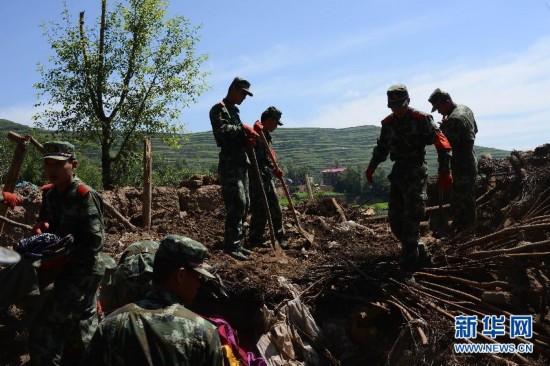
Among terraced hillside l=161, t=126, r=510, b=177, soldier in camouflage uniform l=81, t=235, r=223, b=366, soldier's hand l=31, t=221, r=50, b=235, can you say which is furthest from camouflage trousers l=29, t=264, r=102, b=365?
terraced hillside l=161, t=126, r=510, b=177

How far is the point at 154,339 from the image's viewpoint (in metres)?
2.13

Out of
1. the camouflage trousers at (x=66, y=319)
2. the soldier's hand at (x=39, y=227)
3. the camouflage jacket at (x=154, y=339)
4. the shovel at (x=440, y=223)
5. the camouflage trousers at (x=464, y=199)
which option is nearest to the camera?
the camouflage jacket at (x=154, y=339)

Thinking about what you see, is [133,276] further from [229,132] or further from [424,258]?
[424,258]

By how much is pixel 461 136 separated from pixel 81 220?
576cm

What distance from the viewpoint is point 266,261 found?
6.52m

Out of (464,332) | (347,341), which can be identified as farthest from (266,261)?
(464,332)

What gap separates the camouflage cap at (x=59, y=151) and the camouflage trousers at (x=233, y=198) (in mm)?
2532

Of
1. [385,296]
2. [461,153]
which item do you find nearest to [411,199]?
[385,296]

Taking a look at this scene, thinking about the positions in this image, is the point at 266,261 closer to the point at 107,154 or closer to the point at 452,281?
the point at 452,281

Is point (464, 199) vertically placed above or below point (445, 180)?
below

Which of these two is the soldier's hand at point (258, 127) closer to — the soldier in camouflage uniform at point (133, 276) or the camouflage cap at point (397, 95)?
the camouflage cap at point (397, 95)

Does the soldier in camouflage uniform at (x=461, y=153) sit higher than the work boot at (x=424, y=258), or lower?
higher

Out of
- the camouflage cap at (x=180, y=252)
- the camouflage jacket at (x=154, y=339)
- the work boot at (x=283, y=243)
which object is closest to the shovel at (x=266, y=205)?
the work boot at (x=283, y=243)

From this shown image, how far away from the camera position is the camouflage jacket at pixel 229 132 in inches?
256
